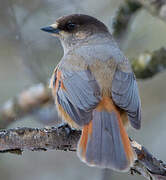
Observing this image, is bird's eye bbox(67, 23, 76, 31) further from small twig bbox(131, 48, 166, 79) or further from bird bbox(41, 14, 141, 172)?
small twig bbox(131, 48, 166, 79)

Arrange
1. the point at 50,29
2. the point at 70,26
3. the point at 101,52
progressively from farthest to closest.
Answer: the point at 70,26 → the point at 50,29 → the point at 101,52

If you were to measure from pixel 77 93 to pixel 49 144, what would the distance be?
58cm

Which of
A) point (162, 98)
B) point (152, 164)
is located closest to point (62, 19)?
point (152, 164)

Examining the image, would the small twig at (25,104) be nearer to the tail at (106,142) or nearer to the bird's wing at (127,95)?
the bird's wing at (127,95)

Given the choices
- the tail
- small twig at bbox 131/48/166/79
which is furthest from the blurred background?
the tail

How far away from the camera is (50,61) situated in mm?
7773

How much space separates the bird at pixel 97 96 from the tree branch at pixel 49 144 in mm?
199

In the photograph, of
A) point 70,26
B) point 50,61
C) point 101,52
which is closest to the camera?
point 101,52

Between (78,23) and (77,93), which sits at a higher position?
(78,23)

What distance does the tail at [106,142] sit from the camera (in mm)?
3684

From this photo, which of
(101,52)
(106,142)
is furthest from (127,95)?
(101,52)

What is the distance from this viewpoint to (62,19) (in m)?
5.36

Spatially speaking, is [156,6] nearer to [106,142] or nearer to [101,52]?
[101,52]

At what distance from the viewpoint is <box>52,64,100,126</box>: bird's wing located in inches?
161
